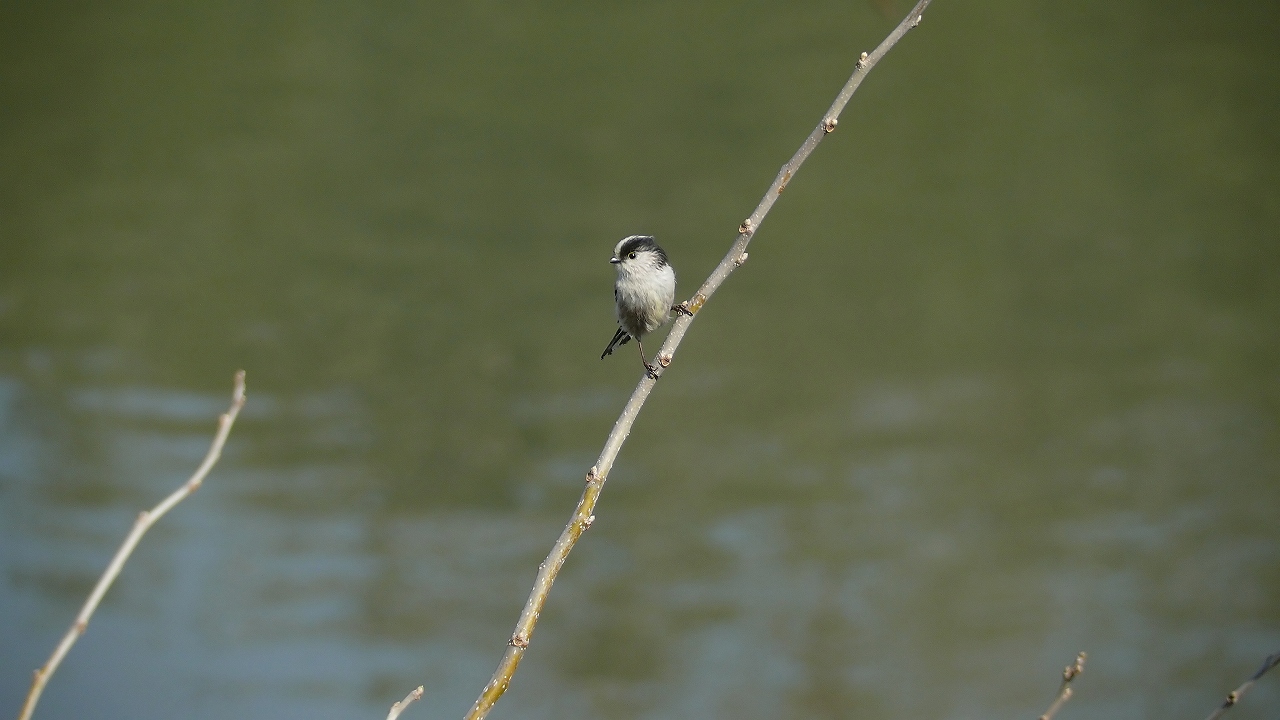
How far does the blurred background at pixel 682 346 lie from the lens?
927 centimetres

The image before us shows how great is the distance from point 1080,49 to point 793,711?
8.85m

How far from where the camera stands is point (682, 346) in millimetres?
10992

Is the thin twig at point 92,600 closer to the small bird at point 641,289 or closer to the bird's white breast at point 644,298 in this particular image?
the small bird at point 641,289

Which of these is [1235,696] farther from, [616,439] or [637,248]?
[637,248]

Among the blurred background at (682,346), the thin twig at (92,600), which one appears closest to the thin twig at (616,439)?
the thin twig at (92,600)

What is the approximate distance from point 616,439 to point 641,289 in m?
2.29

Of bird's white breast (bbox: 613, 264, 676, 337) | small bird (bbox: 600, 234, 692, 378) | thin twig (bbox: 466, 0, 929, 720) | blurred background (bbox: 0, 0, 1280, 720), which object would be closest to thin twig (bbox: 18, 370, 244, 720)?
thin twig (bbox: 466, 0, 929, 720)

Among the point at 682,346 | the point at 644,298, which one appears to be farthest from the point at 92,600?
the point at 682,346

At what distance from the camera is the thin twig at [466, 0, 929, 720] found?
77.7 inches

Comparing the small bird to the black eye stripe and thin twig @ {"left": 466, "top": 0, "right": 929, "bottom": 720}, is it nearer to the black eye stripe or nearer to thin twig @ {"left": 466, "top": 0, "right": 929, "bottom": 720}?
the black eye stripe

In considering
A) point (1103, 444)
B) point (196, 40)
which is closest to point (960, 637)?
point (1103, 444)

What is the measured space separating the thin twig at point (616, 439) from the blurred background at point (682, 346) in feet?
21.3

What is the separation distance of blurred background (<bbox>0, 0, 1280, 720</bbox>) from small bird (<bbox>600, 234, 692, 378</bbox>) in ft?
15.3

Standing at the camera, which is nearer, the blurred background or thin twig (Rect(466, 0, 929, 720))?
thin twig (Rect(466, 0, 929, 720))
